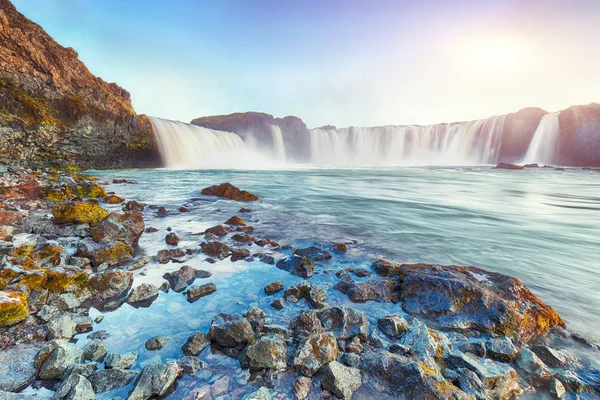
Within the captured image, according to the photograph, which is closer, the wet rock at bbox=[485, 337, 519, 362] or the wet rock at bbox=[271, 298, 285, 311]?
the wet rock at bbox=[485, 337, 519, 362]

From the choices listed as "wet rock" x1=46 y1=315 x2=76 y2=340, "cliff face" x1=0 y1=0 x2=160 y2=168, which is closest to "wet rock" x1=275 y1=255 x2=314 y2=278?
"wet rock" x1=46 y1=315 x2=76 y2=340

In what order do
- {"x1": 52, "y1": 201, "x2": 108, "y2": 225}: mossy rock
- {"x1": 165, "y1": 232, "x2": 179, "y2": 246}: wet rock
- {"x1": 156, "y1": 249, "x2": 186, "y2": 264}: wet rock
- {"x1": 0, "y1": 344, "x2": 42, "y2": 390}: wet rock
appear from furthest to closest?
{"x1": 52, "y1": 201, "x2": 108, "y2": 225}: mossy rock
{"x1": 165, "y1": 232, "x2": 179, "y2": 246}: wet rock
{"x1": 156, "y1": 249, "x2": 186, "y2": 264}: wet rock
{"x1": 0, "y1": 344, "x2": 42, "y2": 390}: wet rock

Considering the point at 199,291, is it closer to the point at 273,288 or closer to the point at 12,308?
the point at 273,288

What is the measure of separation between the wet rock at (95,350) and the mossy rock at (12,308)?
3.32 ft

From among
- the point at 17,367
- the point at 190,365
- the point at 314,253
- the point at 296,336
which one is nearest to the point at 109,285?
the point at 17,367

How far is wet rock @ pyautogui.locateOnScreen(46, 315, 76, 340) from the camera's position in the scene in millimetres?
2619

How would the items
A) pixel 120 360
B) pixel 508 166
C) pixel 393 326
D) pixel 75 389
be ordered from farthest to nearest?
pixel 508 166 → pixel 393 326 → pixel 120 360 → pixel 75 389

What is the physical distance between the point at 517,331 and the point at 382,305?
157 cm

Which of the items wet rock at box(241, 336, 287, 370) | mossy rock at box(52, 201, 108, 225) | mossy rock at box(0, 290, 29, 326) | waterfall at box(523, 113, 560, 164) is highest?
waterfall at box(523, 113, 560, 164)

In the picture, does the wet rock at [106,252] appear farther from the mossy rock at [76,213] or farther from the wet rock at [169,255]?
the mossy rock at [76,213]

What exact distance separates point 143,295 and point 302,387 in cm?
265

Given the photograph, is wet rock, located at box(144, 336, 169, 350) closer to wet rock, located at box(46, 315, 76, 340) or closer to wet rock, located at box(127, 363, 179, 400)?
wet rock, located at box(127, 363, 179, 400)

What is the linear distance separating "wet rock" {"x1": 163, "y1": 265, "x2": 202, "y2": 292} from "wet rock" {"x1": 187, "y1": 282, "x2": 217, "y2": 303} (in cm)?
19

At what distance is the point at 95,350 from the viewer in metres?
2.40
